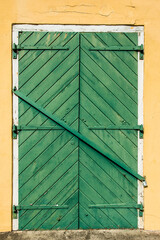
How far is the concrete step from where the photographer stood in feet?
10.4

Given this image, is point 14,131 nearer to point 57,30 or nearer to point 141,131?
point 57,30

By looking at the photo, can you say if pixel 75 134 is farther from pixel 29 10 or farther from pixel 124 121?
pixel 29 10

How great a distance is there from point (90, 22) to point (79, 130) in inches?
53.5

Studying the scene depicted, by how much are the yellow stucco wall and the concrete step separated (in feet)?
0.39

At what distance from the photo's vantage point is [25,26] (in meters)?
3.28

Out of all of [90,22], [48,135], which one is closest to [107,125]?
[48,135]

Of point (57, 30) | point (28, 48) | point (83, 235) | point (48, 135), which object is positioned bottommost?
point (83, 235)

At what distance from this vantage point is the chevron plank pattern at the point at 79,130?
330 centimetres

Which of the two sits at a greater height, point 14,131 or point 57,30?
point 57,30

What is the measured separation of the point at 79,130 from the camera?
10.9 feet

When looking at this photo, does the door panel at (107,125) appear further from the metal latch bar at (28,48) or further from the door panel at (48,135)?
the metal latch bar at (28,48)

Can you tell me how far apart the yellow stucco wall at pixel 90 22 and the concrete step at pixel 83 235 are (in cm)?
12

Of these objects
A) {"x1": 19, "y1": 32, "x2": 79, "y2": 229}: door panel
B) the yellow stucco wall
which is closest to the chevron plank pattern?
{"x1": 19, "y1": 32, "x2": 79, "y2": 229}: door panel

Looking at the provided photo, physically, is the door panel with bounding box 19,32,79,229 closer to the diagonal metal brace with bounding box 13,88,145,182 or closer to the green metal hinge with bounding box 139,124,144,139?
the diagonal metal brace with bounding box 13,88,145,182
